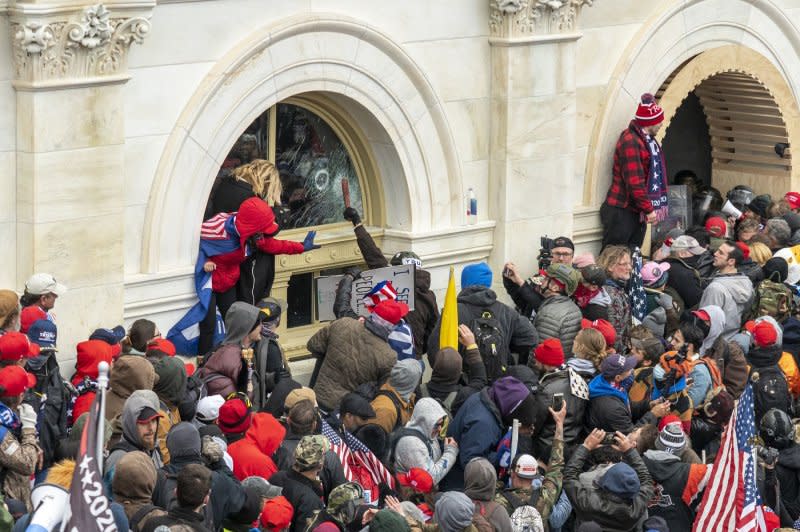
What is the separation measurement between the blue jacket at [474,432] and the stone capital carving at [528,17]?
4.19 meters

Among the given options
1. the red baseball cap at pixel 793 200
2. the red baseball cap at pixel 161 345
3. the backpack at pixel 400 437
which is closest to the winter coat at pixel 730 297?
the red baseball cap at pixel 793 200

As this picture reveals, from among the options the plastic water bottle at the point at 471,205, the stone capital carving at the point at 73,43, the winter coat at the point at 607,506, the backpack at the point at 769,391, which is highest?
the stone capital carving at the point at 73,43

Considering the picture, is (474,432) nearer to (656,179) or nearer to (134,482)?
(134,482)

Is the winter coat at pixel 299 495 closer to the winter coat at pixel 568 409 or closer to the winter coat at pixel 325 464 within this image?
the winter coat at pixel 325 464

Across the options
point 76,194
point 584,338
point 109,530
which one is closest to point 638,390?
point 584,338

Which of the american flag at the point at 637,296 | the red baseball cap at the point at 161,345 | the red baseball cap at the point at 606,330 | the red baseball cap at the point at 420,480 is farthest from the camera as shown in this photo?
the american flag at the point at 637,296

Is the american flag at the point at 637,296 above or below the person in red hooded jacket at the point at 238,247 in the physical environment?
below

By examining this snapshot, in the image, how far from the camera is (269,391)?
13.5 m

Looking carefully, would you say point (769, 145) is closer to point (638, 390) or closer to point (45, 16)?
point (638, 390)

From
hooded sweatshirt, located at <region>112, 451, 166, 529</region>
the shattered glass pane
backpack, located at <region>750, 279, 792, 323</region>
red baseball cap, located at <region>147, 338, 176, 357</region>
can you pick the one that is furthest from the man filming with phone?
hooded sweatshirt, located at <region>112, 451, 166, 529</region>

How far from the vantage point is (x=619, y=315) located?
1555 centimetres

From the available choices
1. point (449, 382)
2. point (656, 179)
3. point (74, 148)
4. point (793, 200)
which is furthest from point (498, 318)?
point (793, 200)

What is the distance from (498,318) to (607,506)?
8.30 ft

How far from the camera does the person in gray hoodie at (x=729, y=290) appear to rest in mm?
16031
